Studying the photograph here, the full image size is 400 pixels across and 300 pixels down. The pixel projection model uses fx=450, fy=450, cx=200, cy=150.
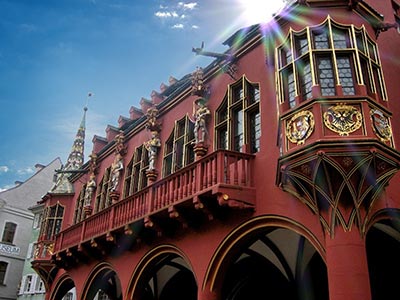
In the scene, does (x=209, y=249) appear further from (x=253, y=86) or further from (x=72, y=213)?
(x=72, y=213)

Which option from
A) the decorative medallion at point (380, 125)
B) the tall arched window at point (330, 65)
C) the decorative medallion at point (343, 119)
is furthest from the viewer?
the tall arched window at point (330, 65)

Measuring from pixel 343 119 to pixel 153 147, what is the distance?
8.83 m

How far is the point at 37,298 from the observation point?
29156 mm

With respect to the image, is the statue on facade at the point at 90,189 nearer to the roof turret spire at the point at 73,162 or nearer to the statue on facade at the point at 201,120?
the roof turret spire at the point at 73,162

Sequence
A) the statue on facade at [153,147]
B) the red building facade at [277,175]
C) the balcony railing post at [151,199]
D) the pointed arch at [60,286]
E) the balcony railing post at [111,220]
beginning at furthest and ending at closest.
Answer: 1. the pointed arch at [60,286]
2. the statue on facade at [153,147]
3. the balcony railing post at [111,220]
4. the balcony railing post at [151,199]
5. the red building facade at [277,175]

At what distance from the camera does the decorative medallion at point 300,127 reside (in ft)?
30.1

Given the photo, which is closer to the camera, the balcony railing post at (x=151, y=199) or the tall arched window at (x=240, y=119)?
the tall arched window at (x=240, y=119)

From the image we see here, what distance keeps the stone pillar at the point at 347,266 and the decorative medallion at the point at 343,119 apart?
193 cm

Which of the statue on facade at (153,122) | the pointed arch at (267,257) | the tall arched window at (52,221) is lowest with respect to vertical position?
the pointed arch at (267,257)

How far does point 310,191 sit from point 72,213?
1731cm

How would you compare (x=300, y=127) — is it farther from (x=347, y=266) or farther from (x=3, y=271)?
(x=3, y=271)

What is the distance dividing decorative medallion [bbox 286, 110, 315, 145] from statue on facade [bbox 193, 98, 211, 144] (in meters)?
4.36

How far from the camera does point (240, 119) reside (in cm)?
1316

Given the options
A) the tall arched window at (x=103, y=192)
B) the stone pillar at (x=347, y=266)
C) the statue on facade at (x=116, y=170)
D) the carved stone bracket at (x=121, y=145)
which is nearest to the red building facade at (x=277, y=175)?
the stone pillar at (x=347, y=266)
